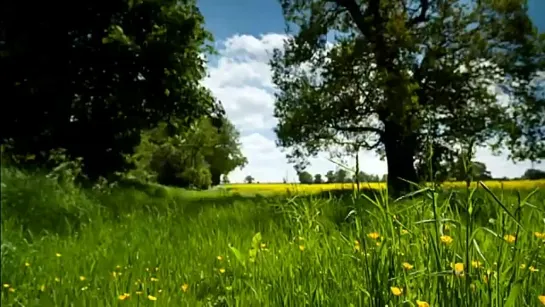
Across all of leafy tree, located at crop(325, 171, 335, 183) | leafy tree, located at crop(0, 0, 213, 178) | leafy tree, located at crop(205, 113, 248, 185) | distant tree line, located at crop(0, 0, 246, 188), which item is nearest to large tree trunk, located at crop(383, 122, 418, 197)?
leafy tree, located at crop(205, 113, 248, 185)

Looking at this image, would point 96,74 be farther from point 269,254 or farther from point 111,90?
point 269,254

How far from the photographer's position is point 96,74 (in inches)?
165

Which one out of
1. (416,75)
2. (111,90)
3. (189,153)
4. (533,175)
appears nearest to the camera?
(533,175)

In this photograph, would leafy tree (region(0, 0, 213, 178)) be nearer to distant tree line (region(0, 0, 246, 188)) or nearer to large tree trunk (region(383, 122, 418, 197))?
distant tree line (region(0, 0, 246, 188))

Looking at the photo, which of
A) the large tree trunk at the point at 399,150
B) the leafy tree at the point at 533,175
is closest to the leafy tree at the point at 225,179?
the large tree trunk at the point at 399,150

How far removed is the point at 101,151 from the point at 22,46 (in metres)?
1.05

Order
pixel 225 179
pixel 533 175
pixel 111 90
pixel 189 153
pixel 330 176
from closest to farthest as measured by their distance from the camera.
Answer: pixel 330 176 < pixel 533 175 < pixel 225 179 < pixel 189 153 < pixel 111 90

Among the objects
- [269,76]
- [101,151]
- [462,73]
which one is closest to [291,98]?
[269,76]

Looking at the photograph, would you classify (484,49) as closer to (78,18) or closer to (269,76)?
(269,76)

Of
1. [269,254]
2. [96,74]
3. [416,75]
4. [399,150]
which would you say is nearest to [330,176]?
[269,254]

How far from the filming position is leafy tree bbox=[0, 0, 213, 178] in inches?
141

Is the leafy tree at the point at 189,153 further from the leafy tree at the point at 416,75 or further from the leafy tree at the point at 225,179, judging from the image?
the leafy tree at the point at 416,75

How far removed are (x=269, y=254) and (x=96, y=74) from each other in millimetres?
3393

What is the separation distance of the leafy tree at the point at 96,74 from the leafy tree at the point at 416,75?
1563mm
